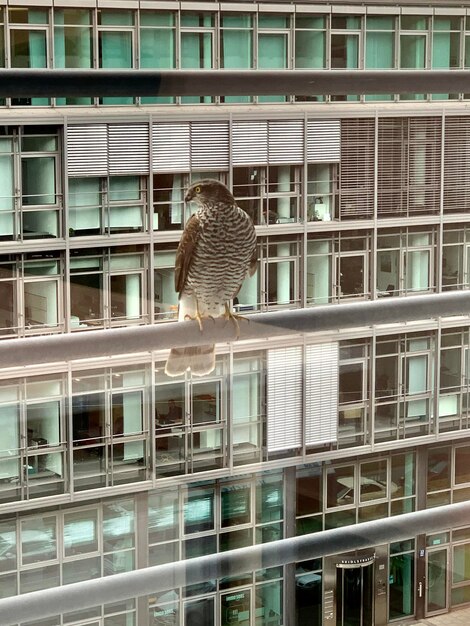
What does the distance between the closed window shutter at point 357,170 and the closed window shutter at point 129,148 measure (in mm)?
558

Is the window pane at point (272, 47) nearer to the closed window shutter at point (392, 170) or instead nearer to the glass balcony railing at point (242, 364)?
the glass balcony railing at point (242, 364)

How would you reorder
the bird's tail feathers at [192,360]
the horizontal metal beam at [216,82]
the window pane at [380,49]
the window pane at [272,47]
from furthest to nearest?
the window pane at [380,49], the window pane at [272,47], the bird's tail feathers at [192,360], the horizontal metal beam at [216,82]

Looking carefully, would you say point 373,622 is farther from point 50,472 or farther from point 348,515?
point 50,472

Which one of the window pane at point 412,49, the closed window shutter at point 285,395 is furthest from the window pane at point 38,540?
the window pane at point 412,49

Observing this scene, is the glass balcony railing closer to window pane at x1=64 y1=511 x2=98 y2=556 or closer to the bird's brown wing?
window pane at x1=64 y1=511 x2=98 y2=556

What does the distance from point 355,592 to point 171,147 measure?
4.42ft

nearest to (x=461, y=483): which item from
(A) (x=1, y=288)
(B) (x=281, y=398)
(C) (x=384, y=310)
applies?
(B) (x=281, y=398)

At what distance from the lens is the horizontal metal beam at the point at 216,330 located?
0.50 meters

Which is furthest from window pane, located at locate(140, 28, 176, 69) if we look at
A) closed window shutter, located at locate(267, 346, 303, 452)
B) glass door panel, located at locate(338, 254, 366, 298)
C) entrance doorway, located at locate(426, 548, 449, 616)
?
entrance doorway, located at locate(426, 548, 449, 616)

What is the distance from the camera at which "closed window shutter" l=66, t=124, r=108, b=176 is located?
2322mm

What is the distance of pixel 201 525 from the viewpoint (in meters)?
3.06

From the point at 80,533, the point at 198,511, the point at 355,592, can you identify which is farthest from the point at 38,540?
the point at 355,592

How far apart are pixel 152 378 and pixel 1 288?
1.62ft

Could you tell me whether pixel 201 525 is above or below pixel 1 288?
below
